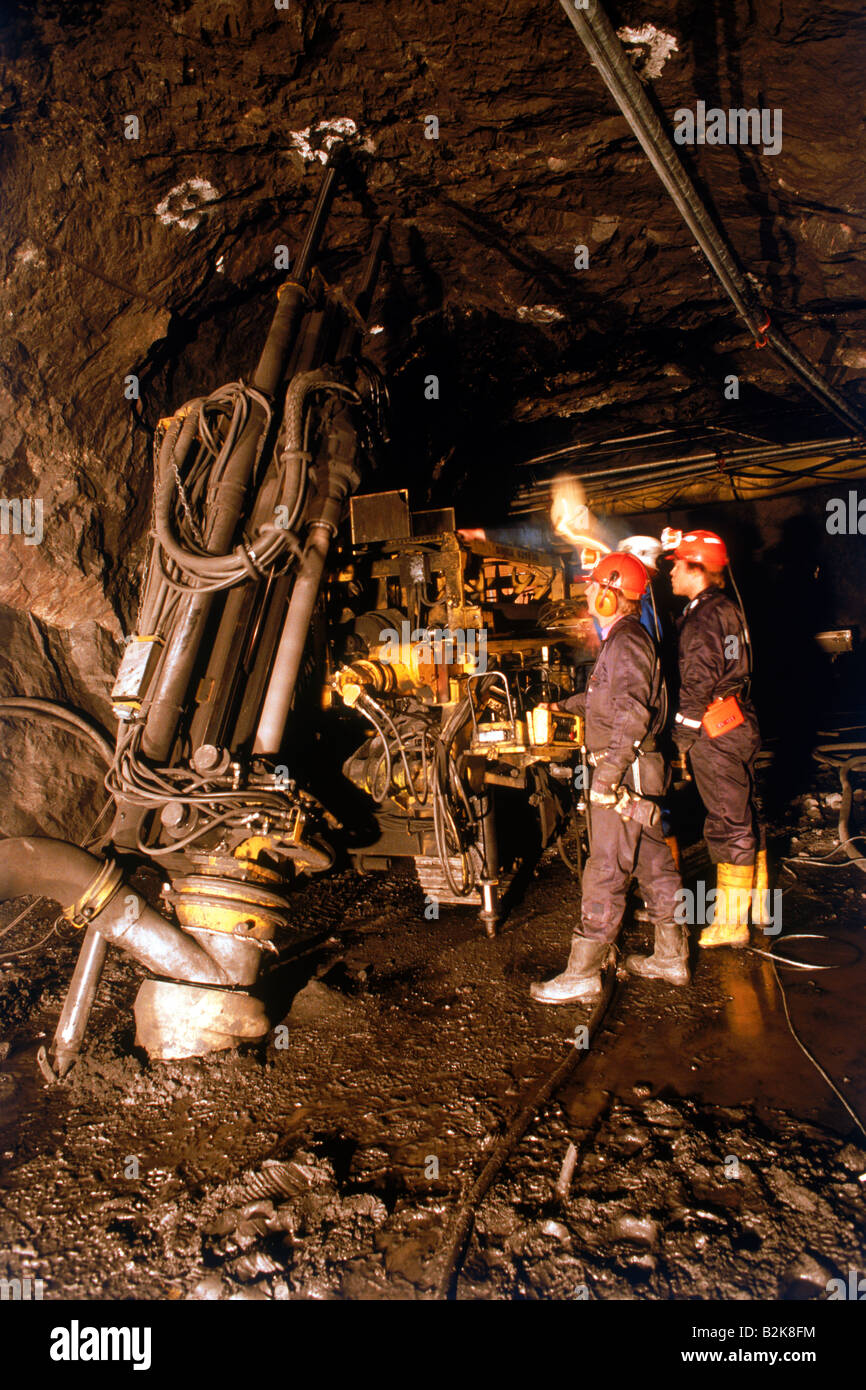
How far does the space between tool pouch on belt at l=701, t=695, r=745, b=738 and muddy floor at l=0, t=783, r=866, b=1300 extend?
131 centimetres

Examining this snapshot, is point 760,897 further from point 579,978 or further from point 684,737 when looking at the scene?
point 579,978

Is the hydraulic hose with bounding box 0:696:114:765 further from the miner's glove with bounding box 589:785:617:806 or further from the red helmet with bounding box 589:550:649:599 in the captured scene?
the red helmet with bounding box 589:550:649:599

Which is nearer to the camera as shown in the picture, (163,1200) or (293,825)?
(163,1200)

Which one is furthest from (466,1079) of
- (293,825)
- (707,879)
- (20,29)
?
(20,29)

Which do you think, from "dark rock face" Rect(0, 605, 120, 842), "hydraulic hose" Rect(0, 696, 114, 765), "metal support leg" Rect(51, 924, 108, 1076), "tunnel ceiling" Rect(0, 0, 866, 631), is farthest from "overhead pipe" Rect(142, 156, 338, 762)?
"dark rock face" Rect(0, 605, 120, 842)

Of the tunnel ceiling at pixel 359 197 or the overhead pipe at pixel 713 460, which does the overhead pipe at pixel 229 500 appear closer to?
the tunnel ceiling at pixel 359 197

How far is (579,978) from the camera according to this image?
3320 mm

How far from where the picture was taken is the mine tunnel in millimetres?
2176

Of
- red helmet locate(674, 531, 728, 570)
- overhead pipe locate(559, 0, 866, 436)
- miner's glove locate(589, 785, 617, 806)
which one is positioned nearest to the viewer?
overhead pipe locate(559, 0, 866, 436)

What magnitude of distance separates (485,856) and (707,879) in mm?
1767

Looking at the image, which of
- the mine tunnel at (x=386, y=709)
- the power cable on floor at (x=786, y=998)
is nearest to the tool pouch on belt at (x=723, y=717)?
the mine tunnel at (x=386, y=709)

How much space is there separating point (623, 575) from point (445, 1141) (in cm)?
284

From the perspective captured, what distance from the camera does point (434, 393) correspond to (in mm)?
6836
